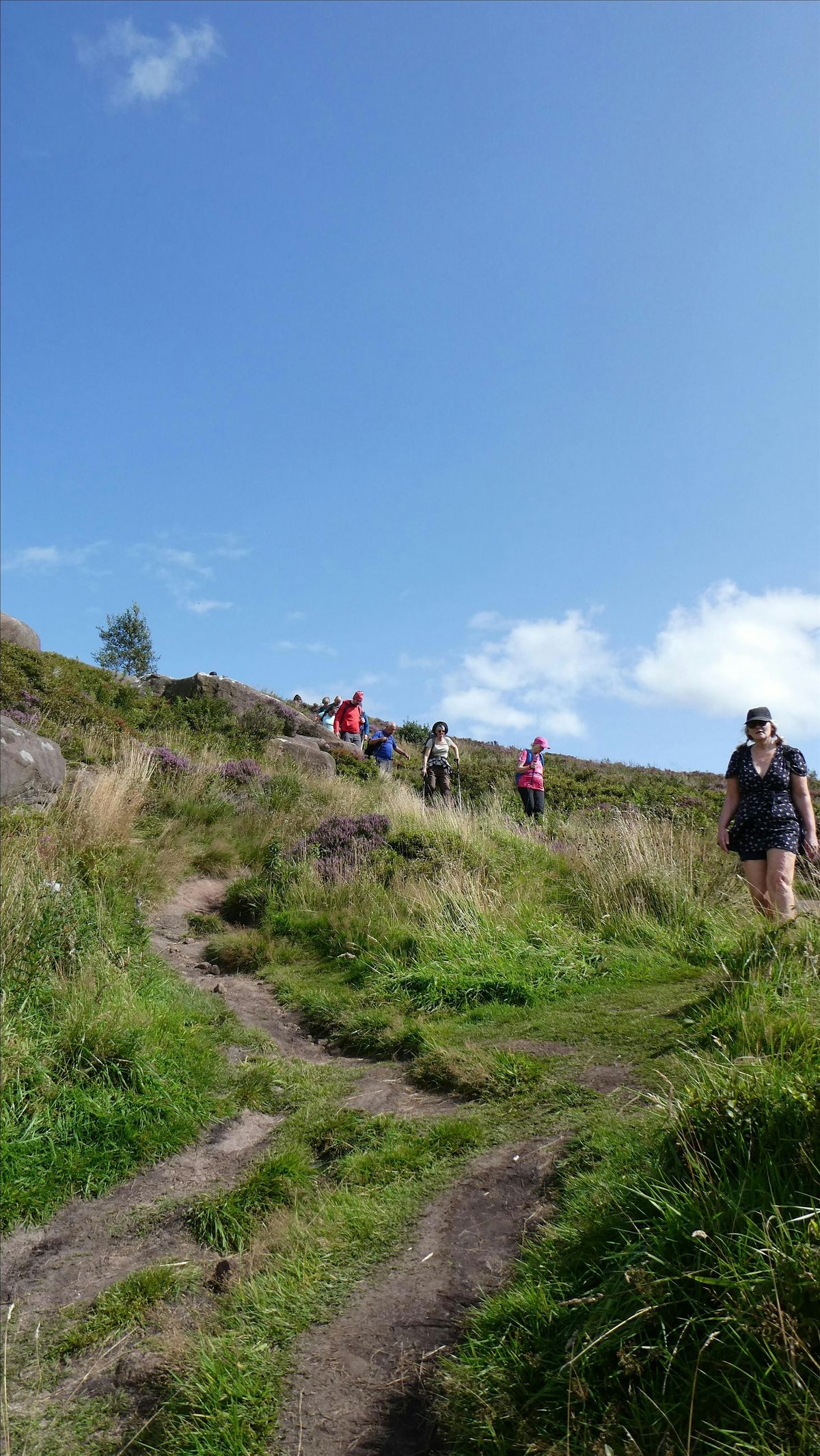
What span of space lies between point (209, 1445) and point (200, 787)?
1159cm

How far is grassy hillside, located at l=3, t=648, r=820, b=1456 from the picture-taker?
96.3 inches

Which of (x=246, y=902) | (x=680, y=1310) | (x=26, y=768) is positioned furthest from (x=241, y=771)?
(x=680, y=1310)

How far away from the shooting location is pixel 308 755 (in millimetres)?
19641

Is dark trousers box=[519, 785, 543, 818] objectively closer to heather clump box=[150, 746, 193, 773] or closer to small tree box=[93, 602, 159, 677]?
heather clump box=[150, 746, 193, 773]

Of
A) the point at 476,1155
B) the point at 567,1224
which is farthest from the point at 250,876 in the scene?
the point at 567,1224

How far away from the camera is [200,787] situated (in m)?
13.9

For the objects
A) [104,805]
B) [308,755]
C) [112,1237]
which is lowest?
[112,1237]

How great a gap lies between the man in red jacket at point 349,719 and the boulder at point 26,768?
11236 millimetres

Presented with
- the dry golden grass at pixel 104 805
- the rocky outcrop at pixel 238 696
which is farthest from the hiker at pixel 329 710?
the dry golden grass at pixel 104 805

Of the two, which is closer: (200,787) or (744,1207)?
(744,1207)

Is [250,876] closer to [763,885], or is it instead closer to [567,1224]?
[763,885]

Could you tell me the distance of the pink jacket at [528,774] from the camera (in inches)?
615

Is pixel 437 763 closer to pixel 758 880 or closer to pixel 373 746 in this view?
pixel 373 746

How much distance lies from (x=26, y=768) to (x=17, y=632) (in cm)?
1497
